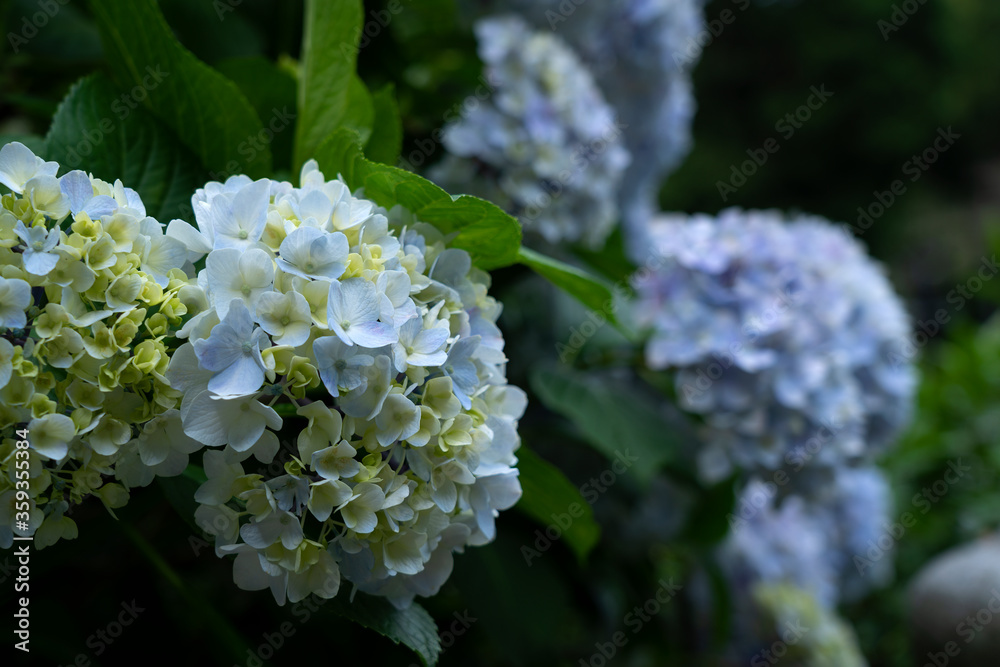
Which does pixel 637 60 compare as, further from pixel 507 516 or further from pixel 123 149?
pixel 123 149

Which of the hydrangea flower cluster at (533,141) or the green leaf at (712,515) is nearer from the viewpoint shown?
the hydrangea flower cluster at (533,141)

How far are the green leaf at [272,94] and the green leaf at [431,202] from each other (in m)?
0.19

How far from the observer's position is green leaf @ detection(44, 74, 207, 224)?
50cm

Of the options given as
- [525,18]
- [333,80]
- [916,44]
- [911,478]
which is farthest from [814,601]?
[916,44]

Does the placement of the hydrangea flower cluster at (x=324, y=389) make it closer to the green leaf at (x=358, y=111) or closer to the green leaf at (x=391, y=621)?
the green leaf at (x=391, y=621)

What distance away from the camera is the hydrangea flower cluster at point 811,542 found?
1.37 metres

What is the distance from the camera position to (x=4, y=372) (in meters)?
0.35

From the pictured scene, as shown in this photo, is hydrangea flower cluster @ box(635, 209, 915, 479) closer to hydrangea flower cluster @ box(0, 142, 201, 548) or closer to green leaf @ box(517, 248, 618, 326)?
green leaf @ box(517, 248, 618, 326)

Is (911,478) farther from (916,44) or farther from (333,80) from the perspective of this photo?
(916,44)

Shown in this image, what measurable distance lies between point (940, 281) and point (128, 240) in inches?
293

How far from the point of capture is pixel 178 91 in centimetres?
55

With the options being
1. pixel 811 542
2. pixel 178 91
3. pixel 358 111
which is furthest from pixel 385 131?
pixel 811 542

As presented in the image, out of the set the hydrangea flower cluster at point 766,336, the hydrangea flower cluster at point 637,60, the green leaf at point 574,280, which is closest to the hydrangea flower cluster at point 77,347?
the green leaf at point 574,280

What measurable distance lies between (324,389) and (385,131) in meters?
0.30
